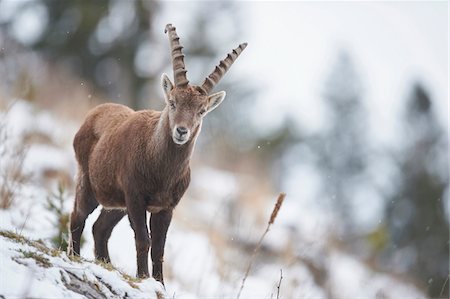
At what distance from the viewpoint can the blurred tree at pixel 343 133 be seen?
31.7m

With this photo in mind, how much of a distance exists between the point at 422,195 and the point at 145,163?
2172 cm

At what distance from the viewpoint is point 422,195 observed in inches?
1067

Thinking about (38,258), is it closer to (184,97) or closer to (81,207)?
(184,97)

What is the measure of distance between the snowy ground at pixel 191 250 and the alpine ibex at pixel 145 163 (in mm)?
546

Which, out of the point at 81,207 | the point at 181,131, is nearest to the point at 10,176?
the point at 81,207

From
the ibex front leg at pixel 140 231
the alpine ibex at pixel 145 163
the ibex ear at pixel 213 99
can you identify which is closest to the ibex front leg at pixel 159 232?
the alpine ibex at pixel 145 163

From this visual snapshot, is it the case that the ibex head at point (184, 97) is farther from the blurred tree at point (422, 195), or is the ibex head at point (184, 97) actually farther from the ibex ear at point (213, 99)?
the blurred tree at point (422, 195)

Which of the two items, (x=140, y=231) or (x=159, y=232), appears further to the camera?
(x=159, y=232)

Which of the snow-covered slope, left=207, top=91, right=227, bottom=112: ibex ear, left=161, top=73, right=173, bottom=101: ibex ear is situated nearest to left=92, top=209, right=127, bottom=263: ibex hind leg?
left=161, top=73, right=173, bottom=101: ibex ear

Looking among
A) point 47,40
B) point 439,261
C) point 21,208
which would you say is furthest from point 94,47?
point 21,208

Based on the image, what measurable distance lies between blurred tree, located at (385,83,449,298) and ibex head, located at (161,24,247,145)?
53.6 feet

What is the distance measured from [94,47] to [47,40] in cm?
140

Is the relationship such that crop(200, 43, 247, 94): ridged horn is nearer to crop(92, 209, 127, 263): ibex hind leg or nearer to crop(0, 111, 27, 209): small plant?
crop(92, 209, 127, 263): ibex hind leg

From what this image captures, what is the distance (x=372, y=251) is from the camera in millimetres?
16953
